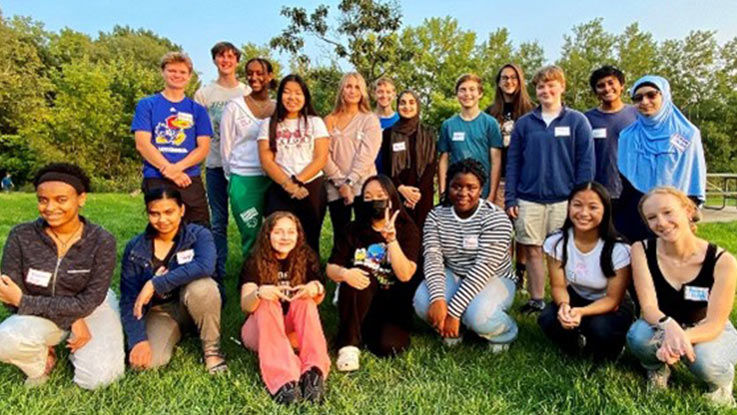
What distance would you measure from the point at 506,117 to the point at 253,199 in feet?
8.36

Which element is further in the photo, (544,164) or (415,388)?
(544,164)

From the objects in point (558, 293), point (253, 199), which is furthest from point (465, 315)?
point (253, 199)

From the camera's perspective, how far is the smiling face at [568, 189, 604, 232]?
3363mm

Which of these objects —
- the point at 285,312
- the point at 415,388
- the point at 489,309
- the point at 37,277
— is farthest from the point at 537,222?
the point at 37,277

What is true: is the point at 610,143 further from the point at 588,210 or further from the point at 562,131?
the point at 588,210

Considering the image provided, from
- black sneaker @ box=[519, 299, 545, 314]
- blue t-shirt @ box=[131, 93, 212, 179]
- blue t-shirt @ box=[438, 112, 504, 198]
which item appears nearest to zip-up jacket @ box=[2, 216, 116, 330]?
blue t-shirt @ box=[131, 93, 212, 179]

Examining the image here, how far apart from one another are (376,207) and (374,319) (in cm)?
82

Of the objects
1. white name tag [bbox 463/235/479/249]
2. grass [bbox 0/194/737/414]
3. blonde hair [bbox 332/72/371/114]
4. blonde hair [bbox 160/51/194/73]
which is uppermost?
blonde hair [bbox 160/51/194/73]

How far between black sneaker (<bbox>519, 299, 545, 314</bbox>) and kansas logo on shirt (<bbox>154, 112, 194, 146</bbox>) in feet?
10.7

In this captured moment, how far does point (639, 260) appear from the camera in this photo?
3.14 m

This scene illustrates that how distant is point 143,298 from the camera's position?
3.34 metres

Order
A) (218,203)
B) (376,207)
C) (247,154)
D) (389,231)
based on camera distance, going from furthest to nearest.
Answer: (218,203), (247,154), (376,207), (389,231)

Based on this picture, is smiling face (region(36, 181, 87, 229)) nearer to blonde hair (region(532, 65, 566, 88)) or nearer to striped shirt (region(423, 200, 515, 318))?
striped shirt (region(423, 200, 515, 318))

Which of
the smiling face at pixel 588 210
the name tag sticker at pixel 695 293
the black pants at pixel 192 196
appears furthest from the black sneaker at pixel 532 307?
the black pants at pixel 192 196
